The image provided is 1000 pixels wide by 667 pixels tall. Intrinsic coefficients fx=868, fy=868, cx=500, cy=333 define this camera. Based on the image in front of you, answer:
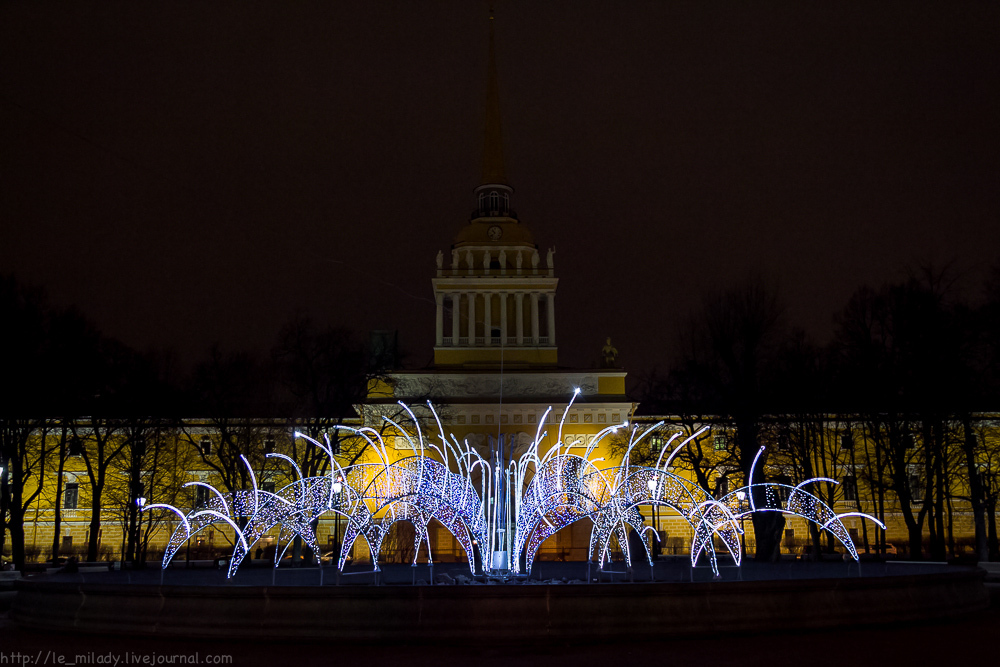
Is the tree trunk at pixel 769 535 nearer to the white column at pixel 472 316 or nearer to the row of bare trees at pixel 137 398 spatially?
the row of bare trees at pixel 137 398

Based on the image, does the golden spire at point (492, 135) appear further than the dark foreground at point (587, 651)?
Yes

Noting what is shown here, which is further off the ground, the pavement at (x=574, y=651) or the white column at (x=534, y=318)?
the white column at (x=534, y=318)

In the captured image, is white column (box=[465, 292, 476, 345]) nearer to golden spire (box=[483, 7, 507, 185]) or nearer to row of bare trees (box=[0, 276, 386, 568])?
golden spire (box=[483, 7, 507, 185])

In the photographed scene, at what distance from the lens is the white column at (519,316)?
57562 millimetres

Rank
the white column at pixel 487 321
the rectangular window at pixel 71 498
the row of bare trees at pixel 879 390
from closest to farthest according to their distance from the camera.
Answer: the row of bare trees at pixel 879 390, the rectangular window at pixel 71 498, the white column at pixel 487 321

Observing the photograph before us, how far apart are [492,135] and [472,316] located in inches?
520

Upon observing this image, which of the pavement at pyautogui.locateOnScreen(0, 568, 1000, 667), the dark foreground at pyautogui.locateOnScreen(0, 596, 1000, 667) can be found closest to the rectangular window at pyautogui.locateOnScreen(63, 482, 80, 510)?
the pavement at pyautogui.locateOnScreen(0, 568, 1000, 667)

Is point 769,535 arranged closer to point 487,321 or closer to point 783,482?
point 783,482

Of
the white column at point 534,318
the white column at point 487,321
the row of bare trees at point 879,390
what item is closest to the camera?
the row of bare trees at point 879,390

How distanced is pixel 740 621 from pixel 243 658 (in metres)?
7.17

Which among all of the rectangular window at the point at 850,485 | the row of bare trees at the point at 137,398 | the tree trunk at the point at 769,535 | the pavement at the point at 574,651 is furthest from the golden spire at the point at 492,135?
the pavement at the point at 574,651

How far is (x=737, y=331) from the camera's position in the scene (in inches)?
1307

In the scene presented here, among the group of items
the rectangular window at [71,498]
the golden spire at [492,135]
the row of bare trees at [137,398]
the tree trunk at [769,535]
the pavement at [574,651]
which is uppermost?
the golden spire at [492,135]

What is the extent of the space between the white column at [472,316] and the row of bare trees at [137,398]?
16022mm
